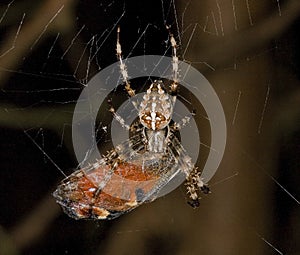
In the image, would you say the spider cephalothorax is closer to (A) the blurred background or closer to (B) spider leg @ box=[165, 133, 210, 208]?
(B) spider leg @ box=[165, 133, 210, 208]

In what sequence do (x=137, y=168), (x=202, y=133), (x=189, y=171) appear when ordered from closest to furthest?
(x=137, y=168), (x=189, y=171), (x=202, y=133)

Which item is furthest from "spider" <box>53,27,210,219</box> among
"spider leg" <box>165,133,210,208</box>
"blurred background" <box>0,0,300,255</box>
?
"blurred background" <box>0,0,300,255</box>

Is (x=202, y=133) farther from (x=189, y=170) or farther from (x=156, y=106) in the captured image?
(x=156, y=106)

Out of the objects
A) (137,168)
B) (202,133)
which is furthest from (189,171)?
(202,133)

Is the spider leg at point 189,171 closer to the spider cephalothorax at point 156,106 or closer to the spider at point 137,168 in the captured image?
the spider at point 137,168

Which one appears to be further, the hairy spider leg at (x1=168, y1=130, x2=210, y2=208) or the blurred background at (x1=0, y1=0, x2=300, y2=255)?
the blurred background at (x1=0, y1=0, x2=300, y2=255)

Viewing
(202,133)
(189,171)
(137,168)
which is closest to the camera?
(137,168)
